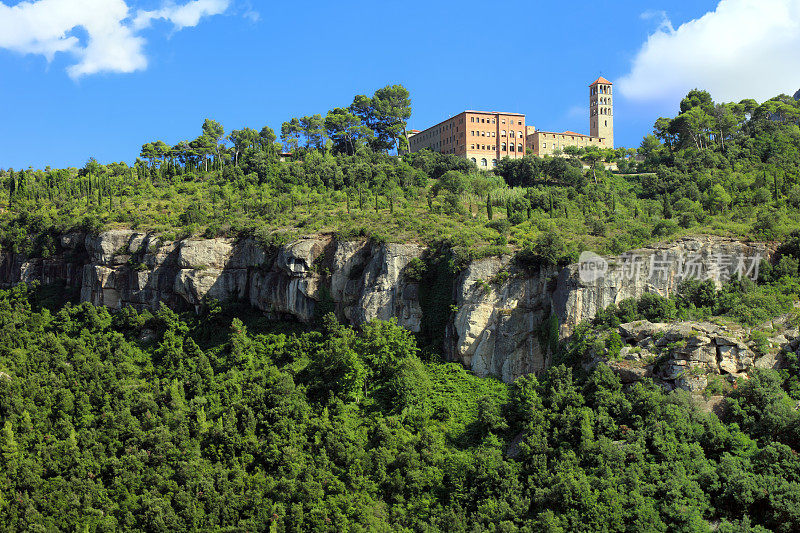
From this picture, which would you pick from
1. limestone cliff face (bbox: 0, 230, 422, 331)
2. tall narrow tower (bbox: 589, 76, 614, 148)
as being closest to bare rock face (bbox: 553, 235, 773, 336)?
limestone cliff face (bbox: 0, 230, 422, 331)

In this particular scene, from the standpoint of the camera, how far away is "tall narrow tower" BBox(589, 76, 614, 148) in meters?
108

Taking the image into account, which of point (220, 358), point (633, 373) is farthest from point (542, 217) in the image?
point (220, 358)

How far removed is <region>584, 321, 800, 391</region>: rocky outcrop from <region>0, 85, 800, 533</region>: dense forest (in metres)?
0.96

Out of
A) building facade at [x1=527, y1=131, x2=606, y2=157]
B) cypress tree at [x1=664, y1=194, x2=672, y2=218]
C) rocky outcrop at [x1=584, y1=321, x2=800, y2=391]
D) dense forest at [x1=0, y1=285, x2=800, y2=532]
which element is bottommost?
dense forest at [x1=0, y1=285, x2=800, y2=532]

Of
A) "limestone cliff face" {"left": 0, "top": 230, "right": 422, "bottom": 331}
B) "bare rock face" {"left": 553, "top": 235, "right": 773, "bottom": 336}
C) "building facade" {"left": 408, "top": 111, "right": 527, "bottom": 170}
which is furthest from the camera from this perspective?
"building facade" {"left": 408, "top": 111, "right": 527, "bottom": 170}

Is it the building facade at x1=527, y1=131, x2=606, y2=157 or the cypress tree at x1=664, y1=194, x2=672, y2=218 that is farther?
the building facade at x1=527, y1=131, x2=606, y2=157

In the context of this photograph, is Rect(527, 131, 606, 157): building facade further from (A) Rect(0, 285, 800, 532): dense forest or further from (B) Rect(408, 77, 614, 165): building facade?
(A) Rect(0, 285, 800, 532): dense forest

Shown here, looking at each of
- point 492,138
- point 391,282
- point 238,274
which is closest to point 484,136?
point 492,138

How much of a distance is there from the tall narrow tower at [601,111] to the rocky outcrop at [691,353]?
64918 mm

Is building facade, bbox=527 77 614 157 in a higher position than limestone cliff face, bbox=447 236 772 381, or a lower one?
higher

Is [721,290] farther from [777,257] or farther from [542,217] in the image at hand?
[542,217]

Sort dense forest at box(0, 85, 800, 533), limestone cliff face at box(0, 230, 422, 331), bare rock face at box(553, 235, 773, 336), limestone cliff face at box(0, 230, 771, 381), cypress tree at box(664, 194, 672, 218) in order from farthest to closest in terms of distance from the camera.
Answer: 1. cypress tree at box(664, 194, 672, 218)
2. limestone cliff face at box(0, 230, 422, 331)
3. limestone cliff face at box(0, 230, 771, 381)
4. bare rock face at box(553, 235, 773, 336)
5. dense forest at box(0, 85, 800, 533)

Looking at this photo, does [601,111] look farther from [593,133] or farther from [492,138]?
[492,138]

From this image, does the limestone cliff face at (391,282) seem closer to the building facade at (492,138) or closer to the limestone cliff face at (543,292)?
the limestone cliff face at (543,292)
